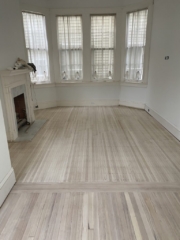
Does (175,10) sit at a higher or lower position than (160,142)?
higher

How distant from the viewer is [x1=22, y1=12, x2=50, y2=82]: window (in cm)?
460

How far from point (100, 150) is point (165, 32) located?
2963 mm

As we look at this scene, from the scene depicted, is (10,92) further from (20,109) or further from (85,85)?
(85,85)

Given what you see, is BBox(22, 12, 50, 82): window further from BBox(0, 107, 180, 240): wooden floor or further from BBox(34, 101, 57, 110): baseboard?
BBox(0, 107, 180, 240): wooden floor

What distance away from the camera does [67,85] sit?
5.46 metres

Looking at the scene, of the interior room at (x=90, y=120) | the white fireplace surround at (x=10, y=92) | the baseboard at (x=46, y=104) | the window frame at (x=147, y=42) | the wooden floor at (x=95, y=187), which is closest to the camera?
the wooden floor at (x=95, y=187)

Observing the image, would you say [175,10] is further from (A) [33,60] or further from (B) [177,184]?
(A) [33,60]

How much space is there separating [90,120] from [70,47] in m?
2.38

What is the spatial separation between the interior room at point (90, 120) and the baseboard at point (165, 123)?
34 mm

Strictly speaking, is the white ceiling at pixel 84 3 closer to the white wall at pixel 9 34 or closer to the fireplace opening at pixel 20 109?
the white wall at pixel 9 34

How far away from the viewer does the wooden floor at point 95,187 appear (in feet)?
5.02

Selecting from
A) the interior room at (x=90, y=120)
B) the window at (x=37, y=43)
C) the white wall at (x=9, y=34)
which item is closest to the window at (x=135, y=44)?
the interior room at (x=90, y=120)

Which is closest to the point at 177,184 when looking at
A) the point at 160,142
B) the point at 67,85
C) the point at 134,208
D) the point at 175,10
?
the point at 134,208

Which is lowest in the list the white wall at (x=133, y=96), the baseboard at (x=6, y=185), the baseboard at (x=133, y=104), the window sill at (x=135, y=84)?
the baseboard at (x=6, y=185)
